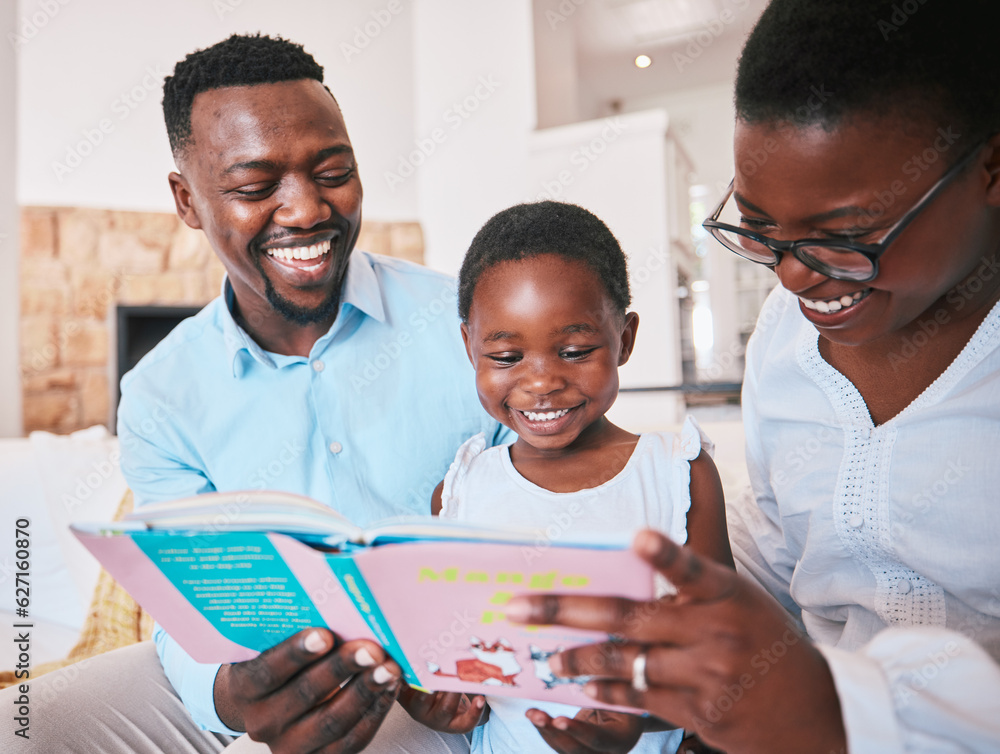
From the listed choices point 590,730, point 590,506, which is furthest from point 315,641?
point 590,506

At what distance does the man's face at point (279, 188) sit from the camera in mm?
1307

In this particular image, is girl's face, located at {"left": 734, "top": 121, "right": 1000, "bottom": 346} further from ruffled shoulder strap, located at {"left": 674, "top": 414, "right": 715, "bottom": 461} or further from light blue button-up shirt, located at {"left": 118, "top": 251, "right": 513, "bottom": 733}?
light blue button-up shirt, located at {"left": 118, "top": 251, "right": 513, "bottom": 733}

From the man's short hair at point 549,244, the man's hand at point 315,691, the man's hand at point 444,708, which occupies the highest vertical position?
the man's short hair at point 549,244

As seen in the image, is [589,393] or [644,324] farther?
[644,324]

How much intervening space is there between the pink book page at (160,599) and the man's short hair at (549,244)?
63cm

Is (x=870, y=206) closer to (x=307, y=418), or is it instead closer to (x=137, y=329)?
(x=307, y=418)

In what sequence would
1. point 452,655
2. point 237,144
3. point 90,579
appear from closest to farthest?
point 452,655 < point 237,144 < point 90,579

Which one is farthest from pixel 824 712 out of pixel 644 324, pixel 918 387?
pixel 644 324

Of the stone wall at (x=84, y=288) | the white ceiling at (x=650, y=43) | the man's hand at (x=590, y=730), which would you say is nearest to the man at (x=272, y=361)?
the man's hand at (x=590, y=730)

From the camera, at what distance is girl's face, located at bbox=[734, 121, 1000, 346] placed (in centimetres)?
80

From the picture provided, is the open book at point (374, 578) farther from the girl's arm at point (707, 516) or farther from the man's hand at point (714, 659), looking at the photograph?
the girl's arm at point (707, 516)

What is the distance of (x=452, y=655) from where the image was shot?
812mm

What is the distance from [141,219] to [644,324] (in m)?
3.21

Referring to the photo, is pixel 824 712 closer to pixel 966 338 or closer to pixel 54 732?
pixel 966 338
